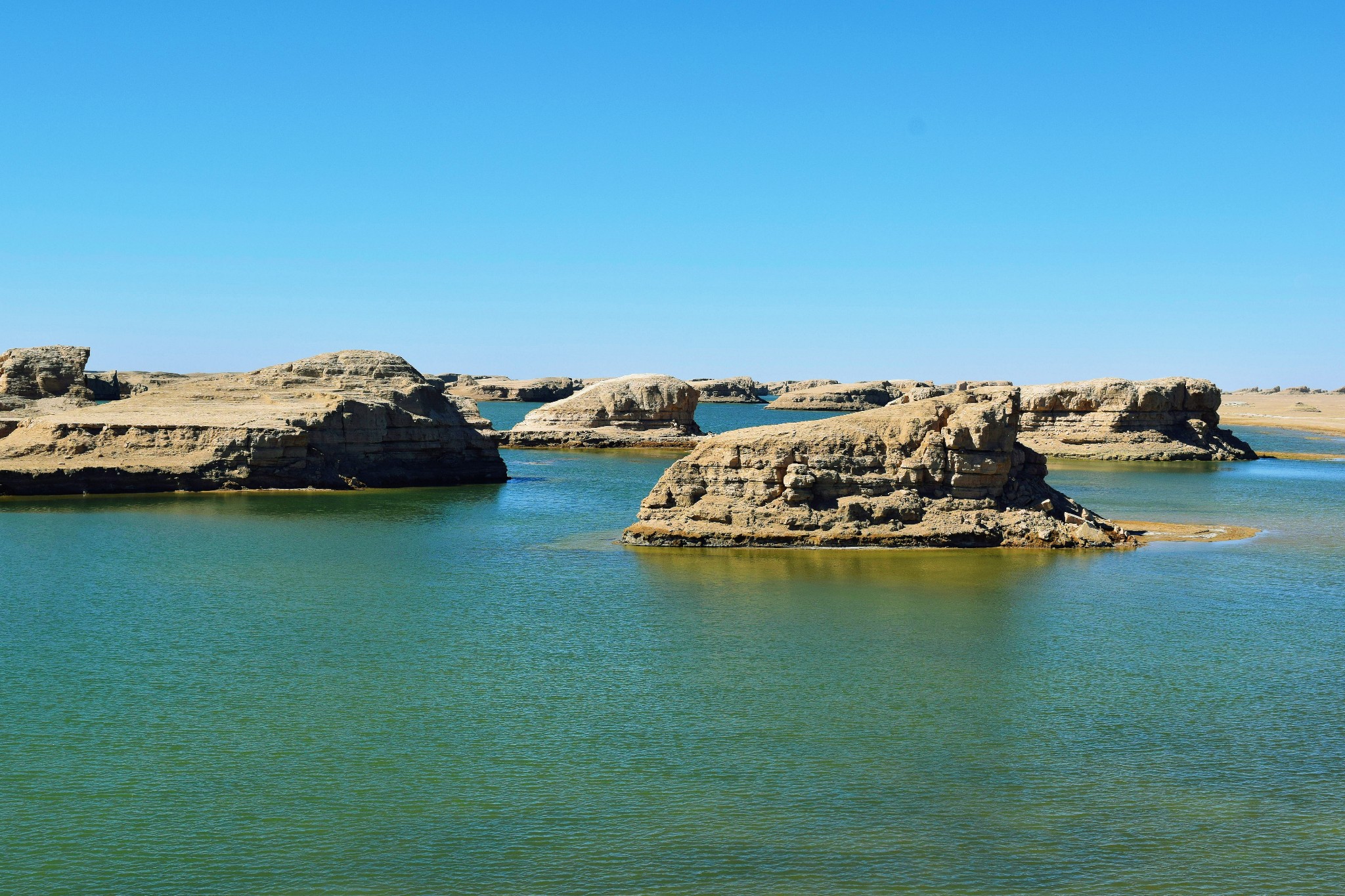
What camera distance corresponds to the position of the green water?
11023 mm

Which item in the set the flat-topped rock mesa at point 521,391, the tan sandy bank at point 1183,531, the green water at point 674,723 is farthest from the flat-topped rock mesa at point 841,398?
the green water at point 674,723

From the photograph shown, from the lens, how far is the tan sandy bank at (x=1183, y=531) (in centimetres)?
3228

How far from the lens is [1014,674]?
17.7 m

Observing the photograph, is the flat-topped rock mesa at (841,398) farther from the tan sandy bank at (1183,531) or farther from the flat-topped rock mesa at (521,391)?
the tan sandy bank at (1183,531)

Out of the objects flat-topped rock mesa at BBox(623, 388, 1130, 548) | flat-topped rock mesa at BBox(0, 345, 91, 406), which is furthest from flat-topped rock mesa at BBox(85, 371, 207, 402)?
flat-topped rock mesa at BBox(623, 388, 1130, 548)

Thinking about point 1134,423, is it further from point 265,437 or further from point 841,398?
point 841,398

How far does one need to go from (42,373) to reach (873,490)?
39987 mm

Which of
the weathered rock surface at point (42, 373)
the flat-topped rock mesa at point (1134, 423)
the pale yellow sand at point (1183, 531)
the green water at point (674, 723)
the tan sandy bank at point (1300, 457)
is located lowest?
the green water at point (674, 723)

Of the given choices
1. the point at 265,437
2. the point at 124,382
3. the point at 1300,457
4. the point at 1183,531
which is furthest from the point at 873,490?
the point at 124,382

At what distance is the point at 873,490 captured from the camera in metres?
29.7

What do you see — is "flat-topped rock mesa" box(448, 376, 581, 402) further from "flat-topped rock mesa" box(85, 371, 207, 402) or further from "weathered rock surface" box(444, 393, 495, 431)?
"weathered rock surface" box(444, 393, 495, 431)

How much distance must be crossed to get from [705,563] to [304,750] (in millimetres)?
14772

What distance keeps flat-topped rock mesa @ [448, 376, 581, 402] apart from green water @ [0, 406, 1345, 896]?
147264 mm

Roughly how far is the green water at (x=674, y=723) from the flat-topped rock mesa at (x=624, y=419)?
44.4 metres
